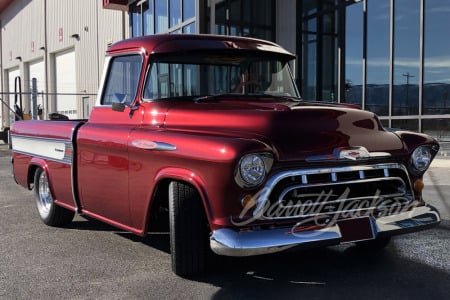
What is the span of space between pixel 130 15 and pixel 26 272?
16.7 m

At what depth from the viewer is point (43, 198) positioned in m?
5.93

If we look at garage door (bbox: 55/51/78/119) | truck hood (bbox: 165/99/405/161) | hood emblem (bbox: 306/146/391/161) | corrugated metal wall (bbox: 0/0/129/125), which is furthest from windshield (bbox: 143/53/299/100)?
garage door (bbox: 55/51/78/119)

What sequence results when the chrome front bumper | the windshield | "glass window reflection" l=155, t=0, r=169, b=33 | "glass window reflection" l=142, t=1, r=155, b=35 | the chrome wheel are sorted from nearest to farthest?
the chrome front bumper < the windshield < the chrome wheel < "glass window reflection" l=155, t=0, r=169, b=33 < "glass window reflection" l=142, t=1, r=155, b=35

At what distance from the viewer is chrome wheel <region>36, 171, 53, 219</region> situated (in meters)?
5.78

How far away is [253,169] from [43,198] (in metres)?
3.54

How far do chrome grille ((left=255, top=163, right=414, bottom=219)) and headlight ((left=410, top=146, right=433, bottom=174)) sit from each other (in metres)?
0.16

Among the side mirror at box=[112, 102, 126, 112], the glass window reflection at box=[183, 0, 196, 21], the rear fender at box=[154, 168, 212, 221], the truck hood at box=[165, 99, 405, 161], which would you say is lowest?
the rear fender at box=[154, 168, 212, 221]

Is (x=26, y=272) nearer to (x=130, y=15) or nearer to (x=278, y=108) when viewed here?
(x=278, y=108)

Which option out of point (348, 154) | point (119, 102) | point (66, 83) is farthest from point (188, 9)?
point (66, 83)

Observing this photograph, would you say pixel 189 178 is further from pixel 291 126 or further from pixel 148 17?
pixel 148 17

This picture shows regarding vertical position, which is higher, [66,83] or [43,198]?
[66,83]

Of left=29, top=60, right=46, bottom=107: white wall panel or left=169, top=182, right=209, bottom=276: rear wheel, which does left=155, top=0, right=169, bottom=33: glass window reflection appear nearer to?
left=169, top=182, right=209, bottom=276: rear wheel

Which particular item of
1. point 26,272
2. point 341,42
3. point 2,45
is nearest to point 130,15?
point 341,42

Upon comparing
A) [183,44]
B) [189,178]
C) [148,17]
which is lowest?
[189,178]
